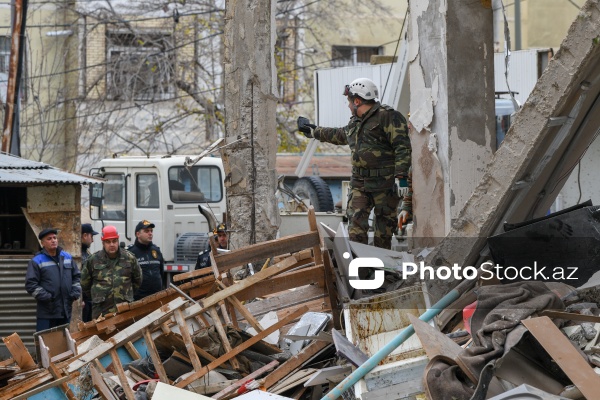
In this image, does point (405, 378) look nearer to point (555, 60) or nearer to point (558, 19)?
point (555, 60)

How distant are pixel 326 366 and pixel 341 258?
1227mm

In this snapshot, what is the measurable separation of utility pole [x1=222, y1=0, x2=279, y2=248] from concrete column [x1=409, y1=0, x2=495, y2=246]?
1.40m

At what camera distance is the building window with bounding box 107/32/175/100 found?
27406mm

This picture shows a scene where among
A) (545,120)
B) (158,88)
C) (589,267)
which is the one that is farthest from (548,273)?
(158,88)

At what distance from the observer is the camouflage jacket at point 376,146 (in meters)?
9.26

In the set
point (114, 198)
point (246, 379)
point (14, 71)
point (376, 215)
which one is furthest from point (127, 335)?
point (14, 71)

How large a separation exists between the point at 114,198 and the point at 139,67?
34.4 ft

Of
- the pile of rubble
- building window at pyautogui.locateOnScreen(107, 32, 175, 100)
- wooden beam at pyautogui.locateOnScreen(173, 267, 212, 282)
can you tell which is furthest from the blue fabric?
building window at pyautogui.locateOnScreen(107, 32, 175, 100)

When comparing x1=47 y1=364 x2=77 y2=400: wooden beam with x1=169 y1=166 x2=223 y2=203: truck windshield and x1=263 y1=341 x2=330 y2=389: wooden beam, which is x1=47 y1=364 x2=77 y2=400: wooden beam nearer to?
x1=263 y1=341 x2=330 y2=389: wooden beam

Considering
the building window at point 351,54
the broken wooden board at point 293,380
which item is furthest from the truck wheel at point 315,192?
the building window at point 351,54

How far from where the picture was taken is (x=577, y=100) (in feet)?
22.8

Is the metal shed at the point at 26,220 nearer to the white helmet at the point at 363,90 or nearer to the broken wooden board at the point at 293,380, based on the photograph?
the white helmet at the point at 363,90

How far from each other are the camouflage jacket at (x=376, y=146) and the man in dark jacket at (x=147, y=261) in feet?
11.8

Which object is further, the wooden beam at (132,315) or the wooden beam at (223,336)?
the wooden beam at (132,315)
